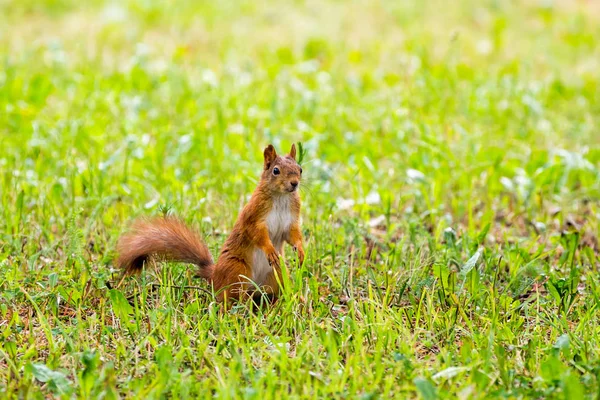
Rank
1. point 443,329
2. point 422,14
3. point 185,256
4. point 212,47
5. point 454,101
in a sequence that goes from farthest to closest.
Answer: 1. point 422,14
2. point 212,47
3. point 454,101
4. point 185,256
5. point 443,329

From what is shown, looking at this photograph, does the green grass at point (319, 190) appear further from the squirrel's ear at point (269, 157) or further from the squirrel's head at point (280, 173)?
the squirrel's ear at point (269, 157)

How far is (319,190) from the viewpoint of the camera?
166 inches

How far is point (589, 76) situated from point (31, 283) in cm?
454

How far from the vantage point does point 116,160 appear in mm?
4500

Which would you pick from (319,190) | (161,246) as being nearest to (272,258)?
(161,246)

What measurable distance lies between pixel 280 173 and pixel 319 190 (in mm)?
1144

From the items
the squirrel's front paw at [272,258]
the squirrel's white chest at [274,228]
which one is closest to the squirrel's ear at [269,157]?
the squirrel's white chest at [274,228]

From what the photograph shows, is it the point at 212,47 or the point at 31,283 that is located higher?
the point at 212,47

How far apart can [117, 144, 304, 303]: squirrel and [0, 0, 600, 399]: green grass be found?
0.09 m

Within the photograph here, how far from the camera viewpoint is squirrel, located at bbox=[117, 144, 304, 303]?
10.0 ft

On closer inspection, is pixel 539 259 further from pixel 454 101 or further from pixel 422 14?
pixel 422 14

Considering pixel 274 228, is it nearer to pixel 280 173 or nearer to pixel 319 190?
pixel 280 173

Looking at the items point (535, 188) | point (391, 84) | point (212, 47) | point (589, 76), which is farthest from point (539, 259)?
point (212, 47)

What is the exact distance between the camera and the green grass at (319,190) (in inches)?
105
